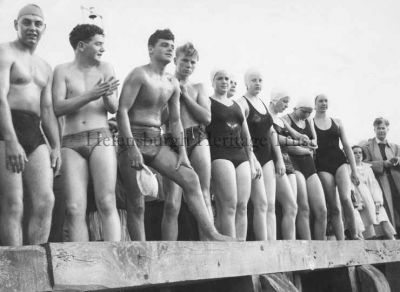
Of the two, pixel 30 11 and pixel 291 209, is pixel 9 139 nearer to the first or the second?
pixel 30 11

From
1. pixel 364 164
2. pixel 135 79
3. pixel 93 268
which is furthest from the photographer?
pixel 364 164

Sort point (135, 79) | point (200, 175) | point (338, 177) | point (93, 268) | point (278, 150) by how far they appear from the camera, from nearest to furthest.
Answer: point (93, 268), point (135, 79), point (200, 175), point (278, 150), point (338, 177)

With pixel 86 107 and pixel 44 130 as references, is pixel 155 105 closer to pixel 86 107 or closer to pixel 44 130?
pixel 86 107

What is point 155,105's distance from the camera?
20.1ft

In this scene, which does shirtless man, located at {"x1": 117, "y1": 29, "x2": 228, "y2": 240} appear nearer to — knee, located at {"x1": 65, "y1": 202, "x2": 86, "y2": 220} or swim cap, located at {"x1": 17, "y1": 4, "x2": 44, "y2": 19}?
knee, located at {"x1": 65, "y1": 202, "x2": 86, "y2": 220}

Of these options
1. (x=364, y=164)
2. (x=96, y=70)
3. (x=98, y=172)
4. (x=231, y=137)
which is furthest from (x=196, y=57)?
(x=364, y=164)

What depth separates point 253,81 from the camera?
777 cm

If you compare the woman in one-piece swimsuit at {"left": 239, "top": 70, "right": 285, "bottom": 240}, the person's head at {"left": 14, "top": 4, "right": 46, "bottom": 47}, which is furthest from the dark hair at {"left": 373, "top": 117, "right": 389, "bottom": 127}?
the person's head at {"left": 14, "top": 4, "right": 46, "bottom": 47}

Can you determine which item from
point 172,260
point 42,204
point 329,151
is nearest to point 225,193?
point 172,260

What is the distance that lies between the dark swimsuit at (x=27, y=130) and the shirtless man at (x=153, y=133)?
906 mm

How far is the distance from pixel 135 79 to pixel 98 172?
1.08 m

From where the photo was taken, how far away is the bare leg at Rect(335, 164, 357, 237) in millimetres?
8828

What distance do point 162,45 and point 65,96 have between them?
1.14 metres

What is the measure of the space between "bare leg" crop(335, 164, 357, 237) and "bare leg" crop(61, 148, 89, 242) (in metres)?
4.48
